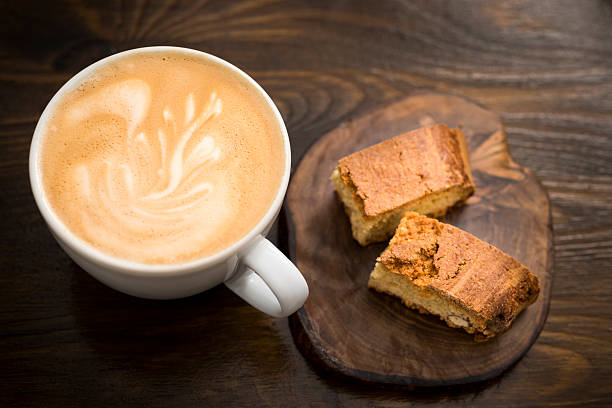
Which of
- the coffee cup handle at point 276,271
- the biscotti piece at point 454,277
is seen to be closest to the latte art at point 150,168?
the coffee cup handle at point 276,271

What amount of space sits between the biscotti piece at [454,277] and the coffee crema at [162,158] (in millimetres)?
407

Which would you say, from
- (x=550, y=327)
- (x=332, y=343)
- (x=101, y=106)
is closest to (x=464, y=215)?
(x=550, y=327)

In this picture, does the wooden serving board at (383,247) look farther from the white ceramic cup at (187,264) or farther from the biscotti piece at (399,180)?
the white ceramic cup at (187,264)

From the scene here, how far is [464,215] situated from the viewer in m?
1.68

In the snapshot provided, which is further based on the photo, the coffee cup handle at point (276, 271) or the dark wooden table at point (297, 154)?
the dark wooden table at point (297, 154)

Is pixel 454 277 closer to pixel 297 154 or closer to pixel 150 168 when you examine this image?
pixel 297 154

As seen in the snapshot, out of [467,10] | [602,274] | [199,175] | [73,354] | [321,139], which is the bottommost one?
[73,354]

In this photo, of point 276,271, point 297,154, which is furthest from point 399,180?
point 276,271

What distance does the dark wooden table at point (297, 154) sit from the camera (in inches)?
58.6

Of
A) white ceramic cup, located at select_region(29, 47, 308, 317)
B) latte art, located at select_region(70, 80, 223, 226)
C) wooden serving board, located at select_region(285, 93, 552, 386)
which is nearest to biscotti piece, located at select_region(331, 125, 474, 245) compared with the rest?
wooden serving board, located at select_region(285, 93, 552, 386)

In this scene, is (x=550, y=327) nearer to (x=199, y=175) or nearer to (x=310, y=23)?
(x=199, y=175)

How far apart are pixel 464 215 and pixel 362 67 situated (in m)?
0.54

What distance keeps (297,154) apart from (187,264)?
64 centimetres

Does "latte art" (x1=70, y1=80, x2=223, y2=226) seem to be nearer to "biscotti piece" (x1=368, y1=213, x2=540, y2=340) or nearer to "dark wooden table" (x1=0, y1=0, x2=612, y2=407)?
"dark wooden table" (x1=0, y1=0, x2=612, y2=407)
